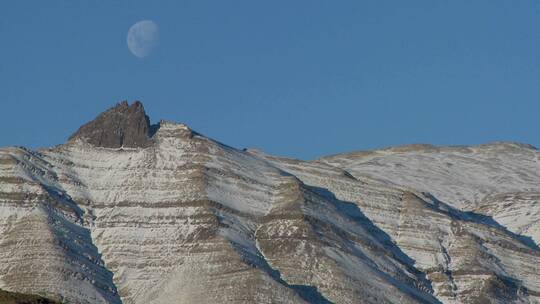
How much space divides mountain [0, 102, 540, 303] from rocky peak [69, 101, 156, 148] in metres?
0.19

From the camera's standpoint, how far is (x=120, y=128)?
194 metres

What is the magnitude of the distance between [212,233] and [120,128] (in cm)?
3421

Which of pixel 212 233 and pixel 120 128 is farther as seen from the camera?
pixel 120 128

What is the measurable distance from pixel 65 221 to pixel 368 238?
1386 inches

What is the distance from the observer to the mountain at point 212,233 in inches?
6132

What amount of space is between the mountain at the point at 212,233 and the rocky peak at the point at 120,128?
19 centimetres

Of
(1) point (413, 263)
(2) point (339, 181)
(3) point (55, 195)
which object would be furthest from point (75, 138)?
(1) point (413, 263)

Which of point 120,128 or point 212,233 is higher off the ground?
point 120,128

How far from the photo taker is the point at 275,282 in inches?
6038

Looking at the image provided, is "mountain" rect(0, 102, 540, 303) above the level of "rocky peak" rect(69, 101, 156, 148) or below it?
below

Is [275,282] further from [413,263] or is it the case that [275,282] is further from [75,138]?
[75,138]

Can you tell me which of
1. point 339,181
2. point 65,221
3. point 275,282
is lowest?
point 275,282

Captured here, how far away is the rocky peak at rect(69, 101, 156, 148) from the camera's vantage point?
19188cm

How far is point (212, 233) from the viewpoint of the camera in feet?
542
